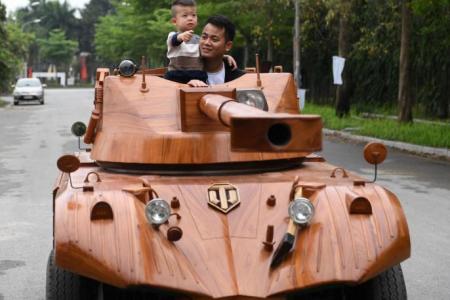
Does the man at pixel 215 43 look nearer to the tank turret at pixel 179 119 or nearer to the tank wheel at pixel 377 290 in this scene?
the tank turret at pixel 179 119

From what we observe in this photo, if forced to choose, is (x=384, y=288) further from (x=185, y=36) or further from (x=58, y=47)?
(x=58, y=47)

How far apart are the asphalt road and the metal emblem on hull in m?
2.20

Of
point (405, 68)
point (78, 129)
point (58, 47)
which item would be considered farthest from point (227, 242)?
point (58, 47)

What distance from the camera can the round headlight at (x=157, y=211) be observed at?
4.70m

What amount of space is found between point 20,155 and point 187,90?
39.2 ft

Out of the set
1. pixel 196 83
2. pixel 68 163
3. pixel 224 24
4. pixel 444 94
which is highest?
pixel 224 24

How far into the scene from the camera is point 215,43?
643 cm

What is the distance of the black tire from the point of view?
16.3ft

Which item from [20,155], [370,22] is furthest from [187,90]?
[370,22]

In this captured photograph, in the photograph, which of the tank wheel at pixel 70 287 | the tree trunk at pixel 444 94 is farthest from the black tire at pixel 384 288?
the tree trunk at pixel 444 94

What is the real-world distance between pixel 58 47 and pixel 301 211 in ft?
315

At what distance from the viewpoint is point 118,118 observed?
20.1 ft

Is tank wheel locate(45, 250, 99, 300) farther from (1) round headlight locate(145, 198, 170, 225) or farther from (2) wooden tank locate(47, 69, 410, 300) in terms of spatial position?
(1) round headlight locate(145, 198, 170, 225)

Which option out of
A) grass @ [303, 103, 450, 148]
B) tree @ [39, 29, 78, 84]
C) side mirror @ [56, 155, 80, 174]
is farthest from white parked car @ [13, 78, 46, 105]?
tree @ [39, 29, 78, 84]
